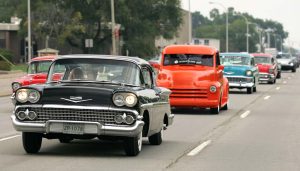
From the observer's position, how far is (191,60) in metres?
23.5

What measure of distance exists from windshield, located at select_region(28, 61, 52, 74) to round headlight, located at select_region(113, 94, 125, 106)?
35.3 feet

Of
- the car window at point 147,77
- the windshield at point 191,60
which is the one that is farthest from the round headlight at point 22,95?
the windshield at point 191,60

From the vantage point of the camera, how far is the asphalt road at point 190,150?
37.3ft

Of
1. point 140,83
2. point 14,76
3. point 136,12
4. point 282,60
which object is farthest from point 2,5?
point 140,83

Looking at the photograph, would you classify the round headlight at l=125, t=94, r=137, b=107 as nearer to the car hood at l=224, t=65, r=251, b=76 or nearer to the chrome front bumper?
the chrome front bumper

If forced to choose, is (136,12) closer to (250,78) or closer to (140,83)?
(250,78)

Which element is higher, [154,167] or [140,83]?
[140,83]

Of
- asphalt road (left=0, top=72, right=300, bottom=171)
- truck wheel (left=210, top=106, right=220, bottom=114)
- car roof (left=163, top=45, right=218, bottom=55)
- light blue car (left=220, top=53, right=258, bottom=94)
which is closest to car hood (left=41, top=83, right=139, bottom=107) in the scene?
asphalt road (left=0, top=72, right=300, bottom=171)

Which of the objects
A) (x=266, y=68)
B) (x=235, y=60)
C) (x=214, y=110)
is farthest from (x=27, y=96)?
(x=266, y=68)

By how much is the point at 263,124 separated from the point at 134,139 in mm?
8160

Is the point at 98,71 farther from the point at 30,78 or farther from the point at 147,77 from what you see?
the point at 30,78

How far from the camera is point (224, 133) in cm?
1695

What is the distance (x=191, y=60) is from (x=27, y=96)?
11.9m

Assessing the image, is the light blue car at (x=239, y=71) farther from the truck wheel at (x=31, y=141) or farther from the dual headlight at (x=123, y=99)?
the dual headlight at (x=123, y=99)
